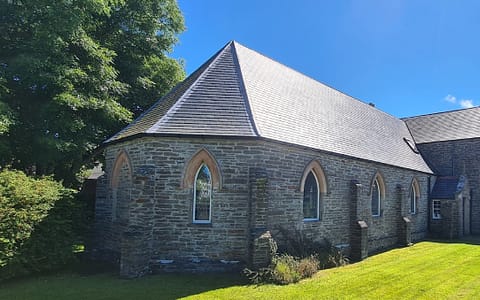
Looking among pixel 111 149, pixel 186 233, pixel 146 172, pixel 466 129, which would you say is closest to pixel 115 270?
pixel 186 233

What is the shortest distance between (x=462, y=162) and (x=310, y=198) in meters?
17.7

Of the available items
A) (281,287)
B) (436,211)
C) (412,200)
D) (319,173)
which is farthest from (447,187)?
(281,287)

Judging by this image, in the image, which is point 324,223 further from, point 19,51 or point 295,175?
point 19,51

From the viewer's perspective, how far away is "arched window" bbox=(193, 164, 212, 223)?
11.9 meters

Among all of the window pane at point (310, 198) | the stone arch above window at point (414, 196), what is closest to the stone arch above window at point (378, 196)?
the stone arch above window at point (414, 196)

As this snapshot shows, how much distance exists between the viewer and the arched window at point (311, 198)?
14.1m

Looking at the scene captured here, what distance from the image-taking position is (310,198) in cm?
1433

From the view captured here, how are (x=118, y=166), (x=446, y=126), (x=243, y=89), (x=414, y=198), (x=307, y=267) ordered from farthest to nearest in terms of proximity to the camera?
1. (x=446, y=126)
2. (x=414, y=198)
3. (x=243, y=89)
4. (x=118, y=166)
5. (x=307, y=267)

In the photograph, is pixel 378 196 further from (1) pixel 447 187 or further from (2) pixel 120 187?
(2) pixel 120 187

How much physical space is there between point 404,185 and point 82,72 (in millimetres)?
18550

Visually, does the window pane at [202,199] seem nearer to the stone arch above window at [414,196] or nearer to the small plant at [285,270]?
the small plant at [285,270]

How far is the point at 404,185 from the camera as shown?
827 inches

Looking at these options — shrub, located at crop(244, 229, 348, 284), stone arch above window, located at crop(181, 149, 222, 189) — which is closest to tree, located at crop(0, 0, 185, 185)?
stone arch above window, located at crop(181, 149, 222, 189)

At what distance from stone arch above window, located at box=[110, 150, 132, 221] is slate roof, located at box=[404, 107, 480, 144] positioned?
2389 cm
